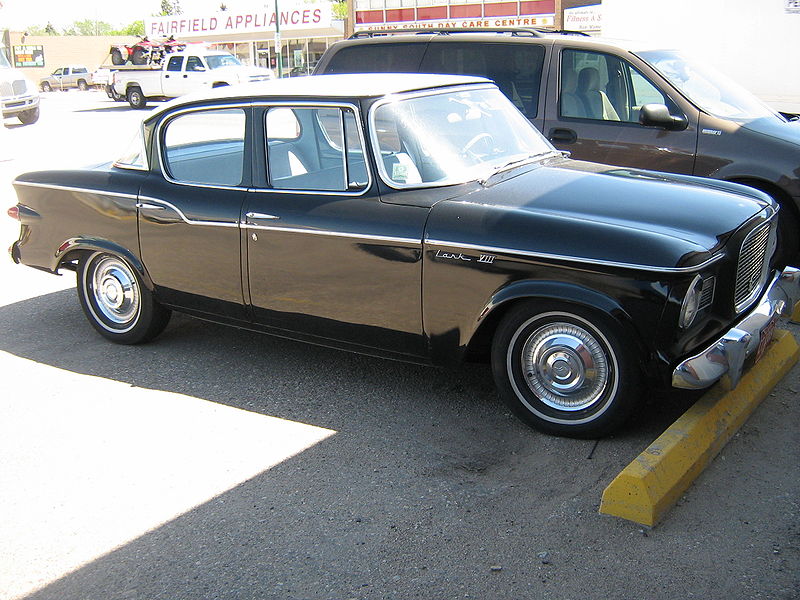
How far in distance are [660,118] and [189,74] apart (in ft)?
79.8

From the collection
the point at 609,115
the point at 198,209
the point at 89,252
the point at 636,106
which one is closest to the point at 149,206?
the point at 198,209

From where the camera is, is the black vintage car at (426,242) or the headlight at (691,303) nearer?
the headlight at (691,303)

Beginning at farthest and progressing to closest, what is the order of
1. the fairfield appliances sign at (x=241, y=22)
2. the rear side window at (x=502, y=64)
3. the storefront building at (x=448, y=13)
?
the fairfield appliances sign at (x=241, y=22)
the storefront building at (x=448, y=13)
the rear side window at (x=502, y=64)

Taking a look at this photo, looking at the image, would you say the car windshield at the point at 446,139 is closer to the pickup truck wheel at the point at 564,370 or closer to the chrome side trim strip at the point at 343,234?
the chrome side trim strip at the point at 343,234

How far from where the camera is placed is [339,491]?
387 cm

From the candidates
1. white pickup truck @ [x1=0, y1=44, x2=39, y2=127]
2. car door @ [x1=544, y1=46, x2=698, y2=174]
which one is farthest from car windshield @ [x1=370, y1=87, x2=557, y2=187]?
white pickup truck @ [x1=0, y1=44, x2=39, y2=127]

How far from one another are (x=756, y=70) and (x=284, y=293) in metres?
12.4

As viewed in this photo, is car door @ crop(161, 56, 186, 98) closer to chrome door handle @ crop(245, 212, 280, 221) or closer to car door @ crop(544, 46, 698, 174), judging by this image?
car door @ crop(544, 46, 698, 174)

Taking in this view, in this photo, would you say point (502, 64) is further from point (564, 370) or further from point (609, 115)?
point (564, 370)

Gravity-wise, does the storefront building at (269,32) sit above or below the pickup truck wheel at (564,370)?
above

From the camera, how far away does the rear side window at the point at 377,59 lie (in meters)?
8.01

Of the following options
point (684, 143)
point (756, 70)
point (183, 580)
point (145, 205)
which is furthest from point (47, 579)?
point (756, 70)

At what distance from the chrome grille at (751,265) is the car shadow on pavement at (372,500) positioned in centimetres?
69

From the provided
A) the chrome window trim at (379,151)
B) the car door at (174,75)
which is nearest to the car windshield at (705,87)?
the chrome window trim at (379,151)
